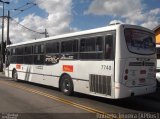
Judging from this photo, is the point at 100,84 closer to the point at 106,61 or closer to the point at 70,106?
the point at 106,61

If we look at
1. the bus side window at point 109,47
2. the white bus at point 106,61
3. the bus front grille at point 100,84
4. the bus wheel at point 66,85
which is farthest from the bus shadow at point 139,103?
the bus side window at point 109,47

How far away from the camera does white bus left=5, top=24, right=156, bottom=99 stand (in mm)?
10724

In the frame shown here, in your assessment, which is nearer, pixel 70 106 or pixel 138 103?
pixel 70 106

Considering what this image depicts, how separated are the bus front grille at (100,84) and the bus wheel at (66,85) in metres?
1.80

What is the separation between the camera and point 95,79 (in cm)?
1175

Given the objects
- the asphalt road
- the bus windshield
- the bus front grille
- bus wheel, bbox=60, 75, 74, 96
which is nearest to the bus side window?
the bus windshield

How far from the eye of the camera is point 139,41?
1145 cm

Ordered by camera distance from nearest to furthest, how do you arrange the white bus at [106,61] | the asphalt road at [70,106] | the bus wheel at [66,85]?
the asphalt road at [70,106], the white bus at [106,61], the bus wheel at [66,85]

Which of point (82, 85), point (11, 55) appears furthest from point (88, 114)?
point (11, 55)

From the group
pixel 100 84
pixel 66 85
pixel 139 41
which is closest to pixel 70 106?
pixel 100 84

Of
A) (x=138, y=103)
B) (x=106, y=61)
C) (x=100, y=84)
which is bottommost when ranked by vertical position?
(x=138, y=103)

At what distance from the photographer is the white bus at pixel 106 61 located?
422 inches

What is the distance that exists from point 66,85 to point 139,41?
14.2ft

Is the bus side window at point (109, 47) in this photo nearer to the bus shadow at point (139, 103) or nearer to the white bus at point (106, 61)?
the white bus at point (106, 61)
